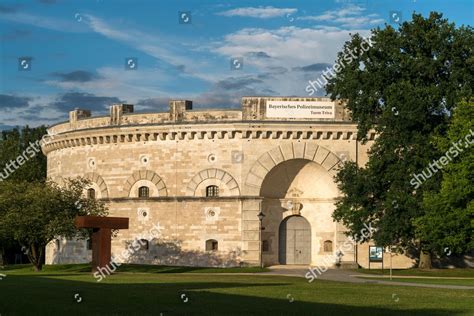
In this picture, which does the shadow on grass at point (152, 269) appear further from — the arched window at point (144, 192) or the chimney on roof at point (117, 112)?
the chimney on roof at point (117, 112)

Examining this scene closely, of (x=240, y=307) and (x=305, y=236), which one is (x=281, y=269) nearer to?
(x=305, y=236)

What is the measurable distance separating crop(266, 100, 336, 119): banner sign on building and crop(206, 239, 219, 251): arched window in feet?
31.7

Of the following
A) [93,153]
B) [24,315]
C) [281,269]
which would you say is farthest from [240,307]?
[93,153]

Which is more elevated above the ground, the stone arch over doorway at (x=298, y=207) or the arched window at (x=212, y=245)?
the stone arch over doorway at (x=298, y=207)

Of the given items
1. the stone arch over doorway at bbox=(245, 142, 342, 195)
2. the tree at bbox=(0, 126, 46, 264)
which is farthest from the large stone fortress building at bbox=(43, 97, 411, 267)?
the tree at bbox=(0, 126, 46, 264)

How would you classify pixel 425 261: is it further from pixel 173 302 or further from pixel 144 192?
pixel 173 302

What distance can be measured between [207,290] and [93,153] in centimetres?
3675

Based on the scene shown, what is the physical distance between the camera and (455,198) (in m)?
46.4

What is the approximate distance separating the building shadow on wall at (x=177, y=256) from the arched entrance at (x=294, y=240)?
13.2ft

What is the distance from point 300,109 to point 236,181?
6817 millimetres

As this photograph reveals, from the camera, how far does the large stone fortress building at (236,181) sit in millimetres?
60281

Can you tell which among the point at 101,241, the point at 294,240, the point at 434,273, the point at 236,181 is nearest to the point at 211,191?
the point at 236,181

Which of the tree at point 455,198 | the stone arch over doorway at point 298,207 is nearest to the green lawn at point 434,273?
the tree at point 455,198

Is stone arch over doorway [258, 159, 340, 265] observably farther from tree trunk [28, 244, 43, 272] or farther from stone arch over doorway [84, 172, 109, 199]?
tree trunk [28, 244, 43, 272]
